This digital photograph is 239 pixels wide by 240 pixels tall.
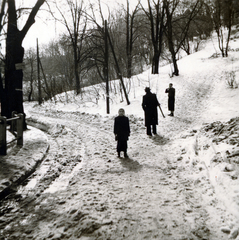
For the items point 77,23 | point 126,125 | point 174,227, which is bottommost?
point 174,227

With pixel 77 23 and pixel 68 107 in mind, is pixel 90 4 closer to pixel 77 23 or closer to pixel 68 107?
pixel 77 23

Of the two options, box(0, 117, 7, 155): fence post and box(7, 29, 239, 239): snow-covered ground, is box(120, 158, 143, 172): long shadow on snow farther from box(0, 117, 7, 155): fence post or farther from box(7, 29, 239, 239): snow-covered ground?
box(0, 117, 7, 155): fence post

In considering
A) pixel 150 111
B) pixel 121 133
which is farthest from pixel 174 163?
pixel 150 111

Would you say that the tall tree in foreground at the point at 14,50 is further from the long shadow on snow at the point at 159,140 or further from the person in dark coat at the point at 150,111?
the long shadow on snow at the point at 159,140

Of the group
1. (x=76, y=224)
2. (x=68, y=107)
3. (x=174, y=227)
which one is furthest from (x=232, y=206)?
(x=68, y=107)

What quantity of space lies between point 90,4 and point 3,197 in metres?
21.3

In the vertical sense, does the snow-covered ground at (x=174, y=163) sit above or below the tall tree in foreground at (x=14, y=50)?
below

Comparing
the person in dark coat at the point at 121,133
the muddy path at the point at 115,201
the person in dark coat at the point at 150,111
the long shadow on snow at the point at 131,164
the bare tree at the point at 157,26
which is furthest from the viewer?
the bare tree at the point at 157,26

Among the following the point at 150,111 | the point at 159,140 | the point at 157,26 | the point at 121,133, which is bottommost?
the point at 159,140

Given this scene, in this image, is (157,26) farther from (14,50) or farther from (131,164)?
(131,164)

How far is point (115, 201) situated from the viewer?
378 centimetres

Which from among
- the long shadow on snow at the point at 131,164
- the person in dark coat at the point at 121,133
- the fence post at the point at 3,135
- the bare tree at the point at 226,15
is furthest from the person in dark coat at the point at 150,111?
the bare tree at the point at 226,15

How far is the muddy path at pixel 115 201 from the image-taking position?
117 inches

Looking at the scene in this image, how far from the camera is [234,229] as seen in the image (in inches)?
112
